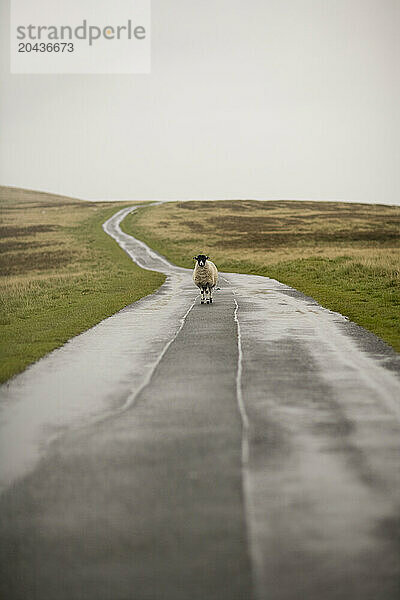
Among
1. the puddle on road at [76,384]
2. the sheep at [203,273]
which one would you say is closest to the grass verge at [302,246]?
the sheep at [203,273]

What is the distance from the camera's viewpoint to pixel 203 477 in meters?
6.93

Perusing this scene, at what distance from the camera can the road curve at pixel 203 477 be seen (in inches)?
200

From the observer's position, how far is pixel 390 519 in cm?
590

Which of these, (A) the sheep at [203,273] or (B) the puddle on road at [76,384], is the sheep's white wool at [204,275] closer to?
(A) the sheep at [203,273]

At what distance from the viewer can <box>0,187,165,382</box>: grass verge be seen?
17594 millimetres

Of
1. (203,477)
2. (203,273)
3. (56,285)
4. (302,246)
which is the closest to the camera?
(203,477)

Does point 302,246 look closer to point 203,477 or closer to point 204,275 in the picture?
point 204,275

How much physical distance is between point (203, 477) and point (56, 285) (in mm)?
30627

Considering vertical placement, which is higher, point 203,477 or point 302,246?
point 302,246

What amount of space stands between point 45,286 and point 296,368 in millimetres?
26502

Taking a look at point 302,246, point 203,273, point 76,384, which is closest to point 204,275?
point 203,273

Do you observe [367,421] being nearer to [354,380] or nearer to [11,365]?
[354,380]

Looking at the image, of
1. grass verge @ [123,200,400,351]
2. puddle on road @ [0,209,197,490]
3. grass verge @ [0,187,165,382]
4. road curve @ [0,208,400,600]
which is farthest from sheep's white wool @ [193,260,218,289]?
road curve @ [0,208,400,600]

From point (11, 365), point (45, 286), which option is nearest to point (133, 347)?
point (11, 365)
